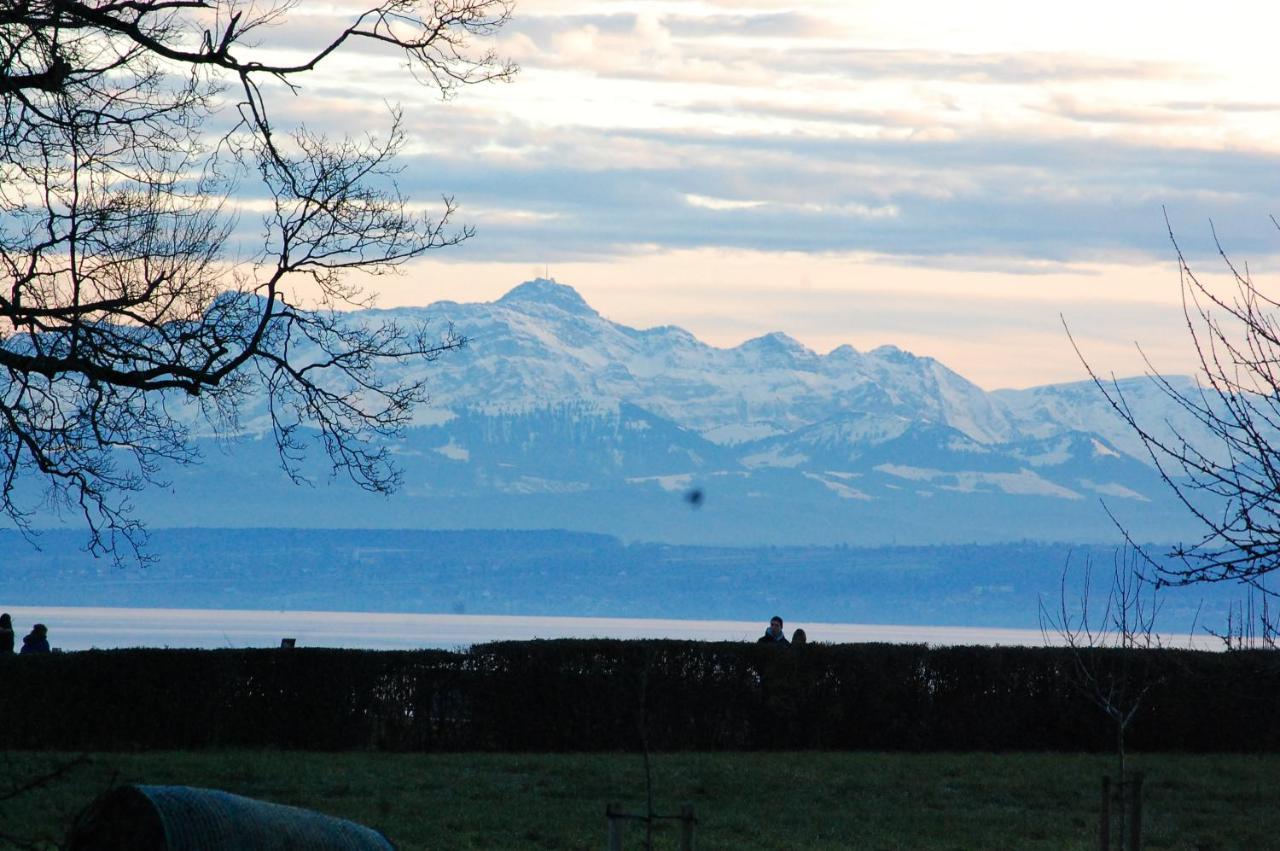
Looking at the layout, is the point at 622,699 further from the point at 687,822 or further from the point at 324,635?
the point at 324,635

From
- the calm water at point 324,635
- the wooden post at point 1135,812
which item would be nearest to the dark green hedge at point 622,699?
the wooden post at point 1135,812

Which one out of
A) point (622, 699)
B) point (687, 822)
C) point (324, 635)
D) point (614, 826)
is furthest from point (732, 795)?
point (324, 635)

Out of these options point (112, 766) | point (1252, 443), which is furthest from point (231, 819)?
point (112, 766)

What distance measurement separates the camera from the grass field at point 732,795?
13875 millimetres

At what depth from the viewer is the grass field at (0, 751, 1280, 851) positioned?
45.5ft

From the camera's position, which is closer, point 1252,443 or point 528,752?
point 1252,443

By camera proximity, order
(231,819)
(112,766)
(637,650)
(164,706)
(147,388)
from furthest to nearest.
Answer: (637,650) → (164,706) → (112,766) → (147,388) → (231,819)

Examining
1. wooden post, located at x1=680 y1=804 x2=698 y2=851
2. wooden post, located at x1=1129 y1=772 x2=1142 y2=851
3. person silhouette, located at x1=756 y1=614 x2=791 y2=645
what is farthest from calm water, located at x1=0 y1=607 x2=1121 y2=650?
wooden post, located at x1=680 y1=804 x2=698 y2=851

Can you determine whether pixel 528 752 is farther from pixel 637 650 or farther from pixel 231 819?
pixel 231 819

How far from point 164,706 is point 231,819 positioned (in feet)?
44.8

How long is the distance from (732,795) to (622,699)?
15.1 ft

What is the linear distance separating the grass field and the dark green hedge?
101 centimetres

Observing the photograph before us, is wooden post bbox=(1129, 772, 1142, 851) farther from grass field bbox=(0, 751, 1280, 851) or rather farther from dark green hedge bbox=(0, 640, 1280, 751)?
dark green hedge bbox=(0, 640, 1280, 751)

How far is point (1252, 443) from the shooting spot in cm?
938
